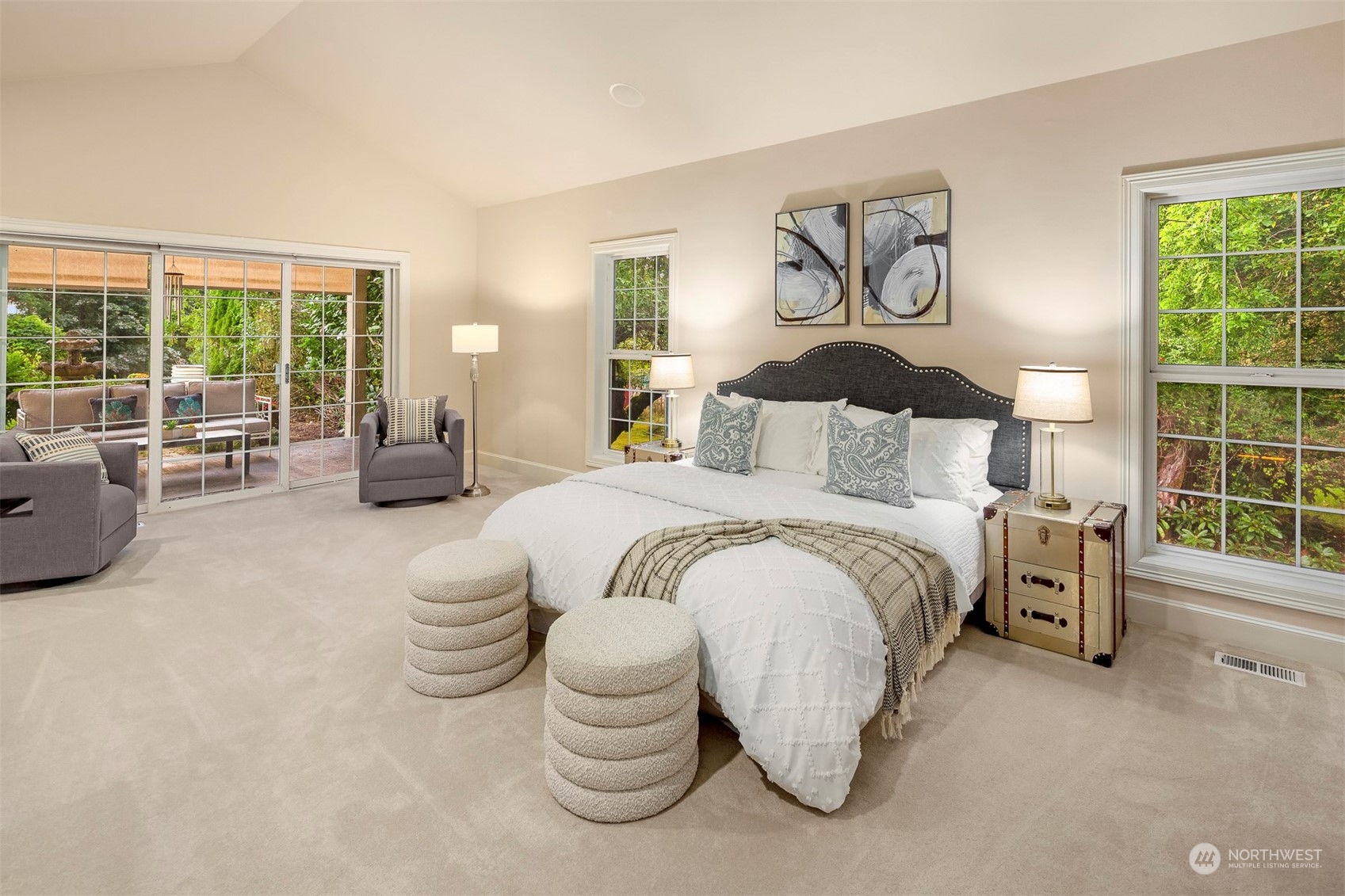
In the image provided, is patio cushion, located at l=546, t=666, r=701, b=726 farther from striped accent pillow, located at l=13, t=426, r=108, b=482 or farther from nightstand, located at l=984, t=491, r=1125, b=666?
striped accent pillow, located at l=13, t=426, r=108, b=482

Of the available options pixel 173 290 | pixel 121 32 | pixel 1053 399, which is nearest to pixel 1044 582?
pixel 1053 399

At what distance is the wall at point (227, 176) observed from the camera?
436 centimetres

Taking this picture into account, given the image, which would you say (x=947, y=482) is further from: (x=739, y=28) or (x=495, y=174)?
(x=495, y=174)

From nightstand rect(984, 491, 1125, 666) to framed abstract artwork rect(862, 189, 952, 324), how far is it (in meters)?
1.26

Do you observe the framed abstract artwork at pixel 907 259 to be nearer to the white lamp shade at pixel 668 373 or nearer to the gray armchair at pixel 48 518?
the white lamp shade at pixel 668 373

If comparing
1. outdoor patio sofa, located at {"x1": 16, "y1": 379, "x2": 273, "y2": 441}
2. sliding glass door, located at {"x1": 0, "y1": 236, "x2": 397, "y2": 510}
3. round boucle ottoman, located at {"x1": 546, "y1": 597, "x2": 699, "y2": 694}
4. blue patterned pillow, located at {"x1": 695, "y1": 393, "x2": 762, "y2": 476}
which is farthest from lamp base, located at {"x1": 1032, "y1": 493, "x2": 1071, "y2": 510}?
outdoor patio sofa, located at {"x1": 16, "y1": 379, "x2": 273, "y2": 441}

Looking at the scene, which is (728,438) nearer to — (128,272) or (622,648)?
(622,648)

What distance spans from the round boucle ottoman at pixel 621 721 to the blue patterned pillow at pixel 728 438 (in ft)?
6.10

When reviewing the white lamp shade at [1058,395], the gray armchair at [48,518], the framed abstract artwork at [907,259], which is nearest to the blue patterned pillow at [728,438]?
the framed abstract artwork at [907,259]

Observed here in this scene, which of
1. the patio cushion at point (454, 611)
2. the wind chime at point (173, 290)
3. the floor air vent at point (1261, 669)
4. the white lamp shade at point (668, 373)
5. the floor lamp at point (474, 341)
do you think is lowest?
the floor air vent at point (1261, 669)

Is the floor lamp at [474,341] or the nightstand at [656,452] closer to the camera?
the nightstand at [656,452]

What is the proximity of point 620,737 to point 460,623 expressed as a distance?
0.88 m

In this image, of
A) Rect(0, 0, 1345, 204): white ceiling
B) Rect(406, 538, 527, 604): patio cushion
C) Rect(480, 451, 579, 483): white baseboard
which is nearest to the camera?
Rect(406, 538, 527, 604): patio cushion

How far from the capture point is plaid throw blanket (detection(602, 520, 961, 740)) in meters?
2.19
